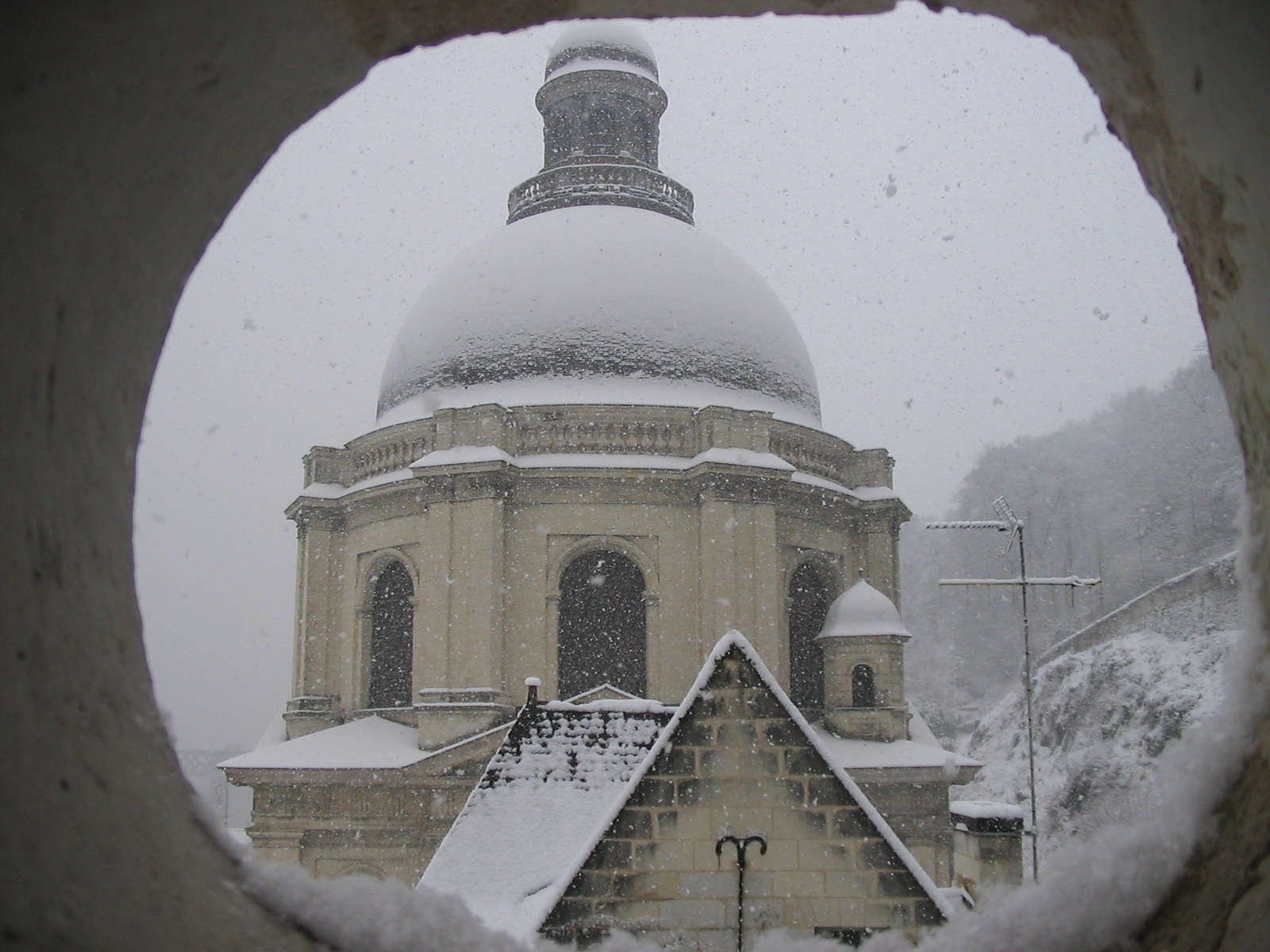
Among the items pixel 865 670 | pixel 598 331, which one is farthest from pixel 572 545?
pixel 865 670

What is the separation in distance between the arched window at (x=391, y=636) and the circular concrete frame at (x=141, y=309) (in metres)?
21.7

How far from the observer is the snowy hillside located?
3347 centimetres

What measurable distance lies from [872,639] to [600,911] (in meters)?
16.6

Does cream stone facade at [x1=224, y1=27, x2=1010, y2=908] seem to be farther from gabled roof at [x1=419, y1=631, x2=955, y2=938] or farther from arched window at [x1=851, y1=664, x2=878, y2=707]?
gabled roof at [x1=419, y1=631, x2=955, y2=938]

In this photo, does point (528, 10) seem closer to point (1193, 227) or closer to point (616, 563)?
point (1193, 227)

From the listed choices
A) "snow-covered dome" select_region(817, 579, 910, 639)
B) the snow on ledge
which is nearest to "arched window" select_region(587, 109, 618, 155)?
"snow-covered dome" select_region(817, 579, 910, 639)

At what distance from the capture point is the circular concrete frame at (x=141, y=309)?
5.89 feet

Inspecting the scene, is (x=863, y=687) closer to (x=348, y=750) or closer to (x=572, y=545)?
(x=572, y=545)

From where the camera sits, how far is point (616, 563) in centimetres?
2230

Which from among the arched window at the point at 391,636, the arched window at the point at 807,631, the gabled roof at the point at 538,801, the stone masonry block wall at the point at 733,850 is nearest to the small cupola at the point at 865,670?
the arched window at the point at 807,631

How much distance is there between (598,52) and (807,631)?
1544 cm

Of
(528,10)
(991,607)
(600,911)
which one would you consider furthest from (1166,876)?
(991,607)

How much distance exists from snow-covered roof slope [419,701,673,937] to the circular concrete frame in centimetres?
744

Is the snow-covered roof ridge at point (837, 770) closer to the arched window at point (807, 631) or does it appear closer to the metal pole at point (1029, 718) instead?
the metal pole at point (1029, 718)
